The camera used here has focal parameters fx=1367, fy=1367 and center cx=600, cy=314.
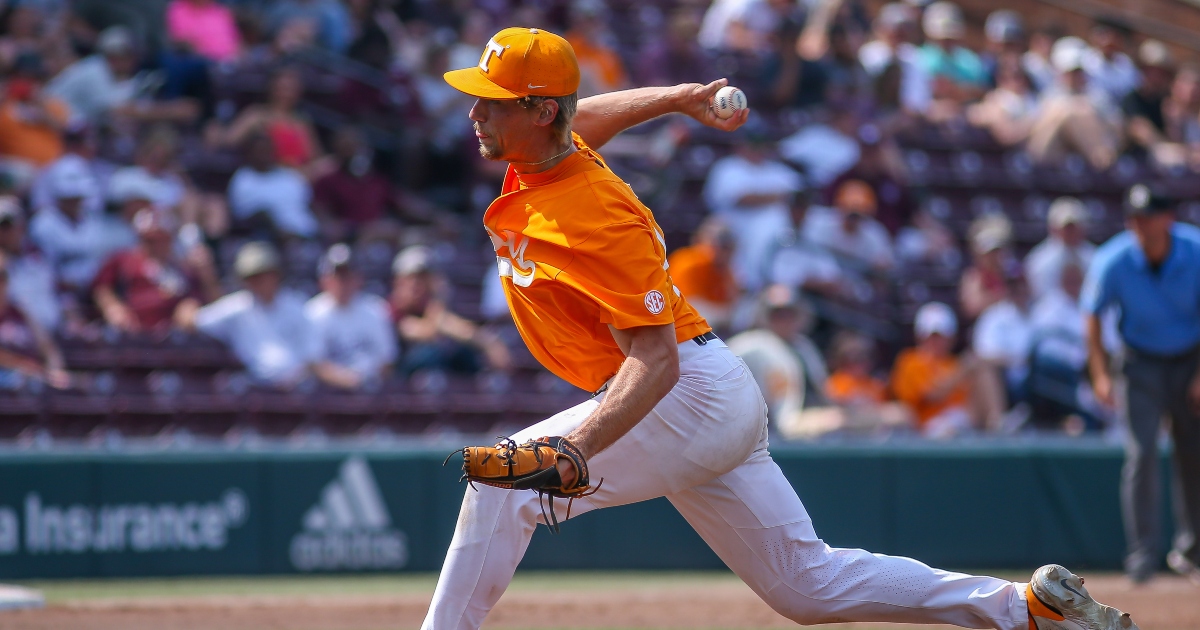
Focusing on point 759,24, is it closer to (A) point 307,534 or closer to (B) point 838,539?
(B) point 838,539

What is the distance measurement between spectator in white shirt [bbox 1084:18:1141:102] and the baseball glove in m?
12.9

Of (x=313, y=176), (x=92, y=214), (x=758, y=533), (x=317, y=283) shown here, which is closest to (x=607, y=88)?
(x=313, y=176)

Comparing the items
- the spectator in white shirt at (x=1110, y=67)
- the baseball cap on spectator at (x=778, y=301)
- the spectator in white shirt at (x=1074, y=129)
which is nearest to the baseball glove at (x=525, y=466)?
the baseball cap on spectator at (x=778, y=301)

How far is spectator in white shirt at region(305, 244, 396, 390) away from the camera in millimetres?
8898

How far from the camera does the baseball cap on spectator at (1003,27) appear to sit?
1484 centimetres

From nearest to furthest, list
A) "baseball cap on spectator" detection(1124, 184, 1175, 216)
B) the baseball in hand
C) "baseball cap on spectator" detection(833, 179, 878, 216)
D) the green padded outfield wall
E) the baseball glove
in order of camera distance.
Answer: the baseball glove, the baseball in hand, "baseball cap on spectator" detection(1124, 184, 1175, 216), the green padded outfield wall, "baseball cap on spectator" detection(833, 179, 878, 216)

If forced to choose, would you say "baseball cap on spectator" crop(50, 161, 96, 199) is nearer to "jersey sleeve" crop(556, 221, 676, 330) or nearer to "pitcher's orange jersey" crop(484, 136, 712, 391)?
"pitcher's orange jersey" crop(484, 136, 712, 391)

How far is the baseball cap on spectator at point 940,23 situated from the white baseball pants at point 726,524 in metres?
11.5

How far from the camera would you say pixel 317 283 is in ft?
31.4

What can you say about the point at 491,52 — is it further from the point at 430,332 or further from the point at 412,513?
the point at 430,332

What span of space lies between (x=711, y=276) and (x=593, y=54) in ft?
10.8

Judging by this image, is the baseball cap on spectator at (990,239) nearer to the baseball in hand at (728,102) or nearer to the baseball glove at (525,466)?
the baseball in hand at (728,102)

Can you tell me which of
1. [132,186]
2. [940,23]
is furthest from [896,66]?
[132,186]

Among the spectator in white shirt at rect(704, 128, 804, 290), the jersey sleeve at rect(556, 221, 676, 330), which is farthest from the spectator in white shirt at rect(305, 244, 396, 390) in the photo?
the jersey sleeve at rect(556, 221, 676, 330)
